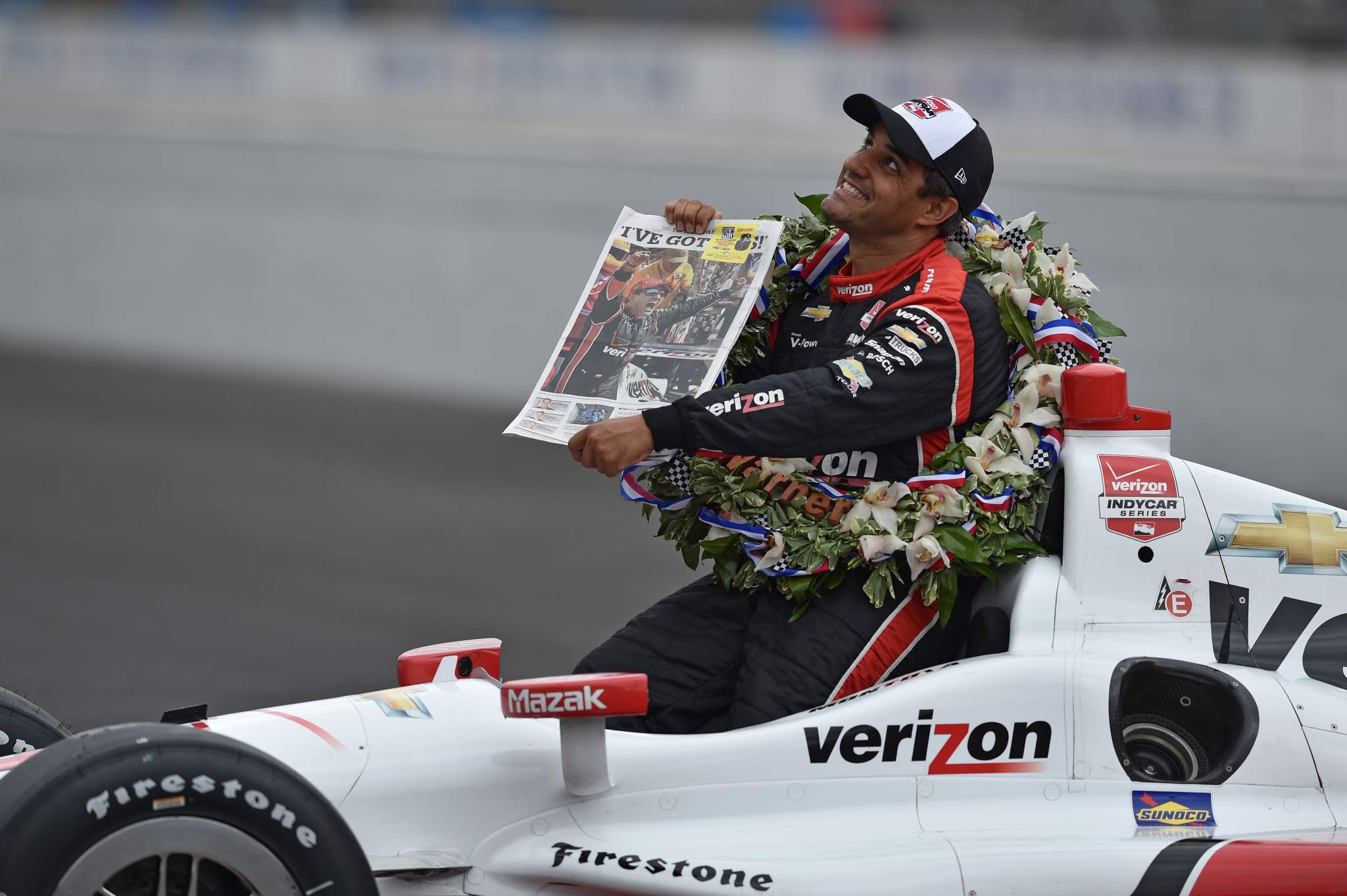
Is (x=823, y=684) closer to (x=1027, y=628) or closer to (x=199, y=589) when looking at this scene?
(x=1027, y=628)

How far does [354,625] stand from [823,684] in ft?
11.4

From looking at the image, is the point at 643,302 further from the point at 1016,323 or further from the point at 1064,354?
the point at 1064,354

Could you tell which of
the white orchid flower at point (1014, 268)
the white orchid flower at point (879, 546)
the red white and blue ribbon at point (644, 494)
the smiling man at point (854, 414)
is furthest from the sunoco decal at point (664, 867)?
the white orchid flower at point (1014, 268)

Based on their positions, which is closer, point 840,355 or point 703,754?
point 703,754

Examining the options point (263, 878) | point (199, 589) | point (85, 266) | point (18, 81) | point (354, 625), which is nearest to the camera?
point (263, 878)

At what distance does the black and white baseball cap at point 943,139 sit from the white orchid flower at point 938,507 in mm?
671

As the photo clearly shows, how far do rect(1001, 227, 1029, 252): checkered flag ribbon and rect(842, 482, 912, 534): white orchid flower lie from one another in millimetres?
697

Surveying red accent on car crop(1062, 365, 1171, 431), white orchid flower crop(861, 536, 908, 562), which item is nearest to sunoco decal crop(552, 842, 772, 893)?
white orchid flower crop(861, 536, 908, 562)

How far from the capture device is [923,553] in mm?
3314

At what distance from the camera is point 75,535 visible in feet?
24.9

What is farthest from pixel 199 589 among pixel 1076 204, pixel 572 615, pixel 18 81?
pixel 18 81

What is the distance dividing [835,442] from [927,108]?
2.73 feet

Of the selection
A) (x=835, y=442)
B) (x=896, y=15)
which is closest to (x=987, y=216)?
(x=835, y=442)

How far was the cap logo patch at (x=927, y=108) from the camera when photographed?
3.49m
